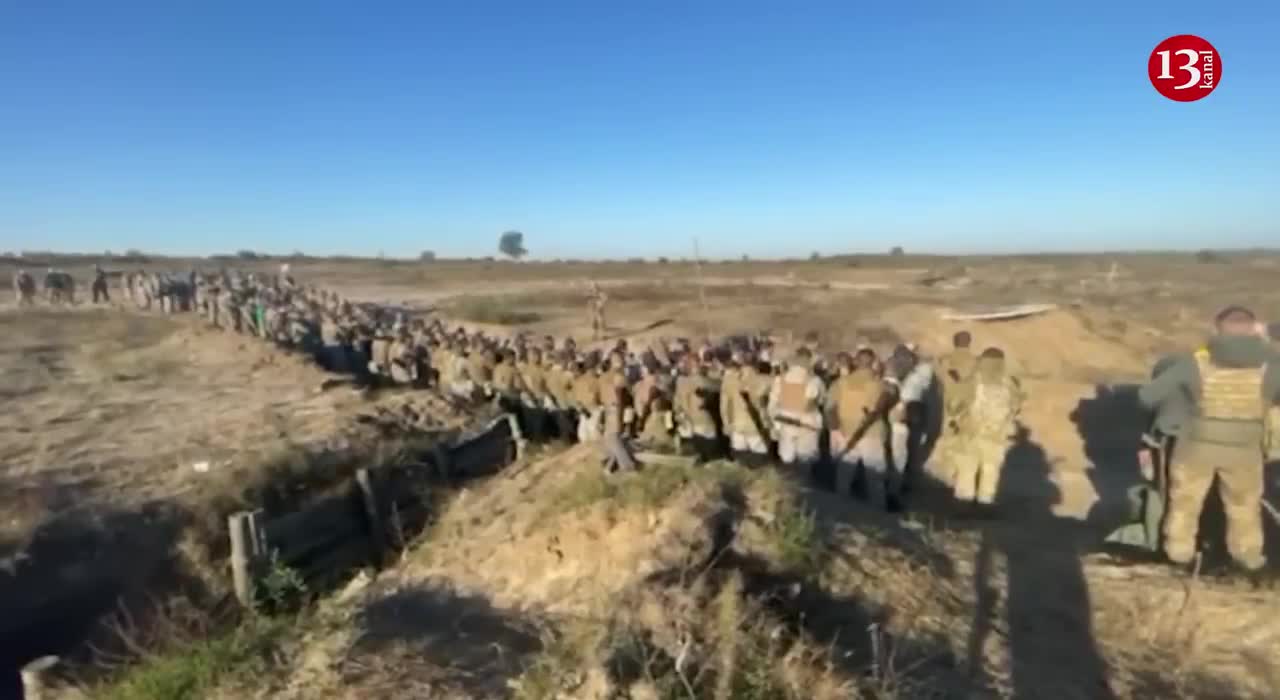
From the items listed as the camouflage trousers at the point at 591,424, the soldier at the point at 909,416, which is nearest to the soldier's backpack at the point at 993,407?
the soldier at the point at 909,416

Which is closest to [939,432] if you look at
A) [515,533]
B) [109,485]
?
[515,533]

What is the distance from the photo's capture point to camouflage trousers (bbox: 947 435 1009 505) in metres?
8.71

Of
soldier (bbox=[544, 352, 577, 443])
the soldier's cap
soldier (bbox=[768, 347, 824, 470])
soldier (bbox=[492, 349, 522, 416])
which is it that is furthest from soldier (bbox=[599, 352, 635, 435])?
the soldier's cap

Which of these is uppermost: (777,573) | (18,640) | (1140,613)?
(777,573)

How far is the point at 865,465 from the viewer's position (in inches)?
335

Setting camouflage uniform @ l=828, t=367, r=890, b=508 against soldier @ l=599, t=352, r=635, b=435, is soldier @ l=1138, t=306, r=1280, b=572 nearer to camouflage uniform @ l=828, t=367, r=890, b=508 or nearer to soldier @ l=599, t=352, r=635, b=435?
camouflage uniform @ l=828, t=367, r=890, b=508

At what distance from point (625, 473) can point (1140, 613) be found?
12.5 feet

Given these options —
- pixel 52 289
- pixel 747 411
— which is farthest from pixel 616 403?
pixel 52 289

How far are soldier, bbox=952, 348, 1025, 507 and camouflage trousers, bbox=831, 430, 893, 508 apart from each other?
910mm

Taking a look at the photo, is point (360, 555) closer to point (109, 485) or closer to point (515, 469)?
point (515, 469)

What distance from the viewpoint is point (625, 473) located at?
22.1 ft

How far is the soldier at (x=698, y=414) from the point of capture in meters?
9.46

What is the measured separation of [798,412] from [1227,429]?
12.0ft

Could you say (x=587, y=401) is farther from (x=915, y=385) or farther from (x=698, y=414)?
(x=915, y=385)
